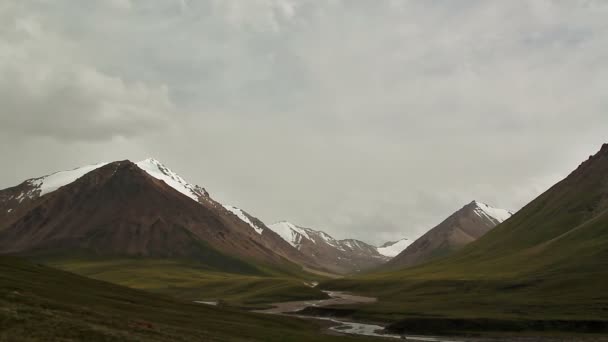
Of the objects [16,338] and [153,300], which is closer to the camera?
[16,338]

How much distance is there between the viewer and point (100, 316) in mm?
53875

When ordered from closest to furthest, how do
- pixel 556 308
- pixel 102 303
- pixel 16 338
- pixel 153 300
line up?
pixel 16 338, pixel 102 303, pixel 153 300, pixel 556 308

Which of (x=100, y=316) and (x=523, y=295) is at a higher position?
(x=523, y=295)

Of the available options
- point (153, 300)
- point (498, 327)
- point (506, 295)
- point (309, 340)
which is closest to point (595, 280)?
point (506, 295)

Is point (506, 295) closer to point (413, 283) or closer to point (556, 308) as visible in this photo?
point (556, 308)

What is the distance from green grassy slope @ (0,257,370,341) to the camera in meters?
42.6

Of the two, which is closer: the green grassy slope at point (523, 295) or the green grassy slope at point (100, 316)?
the green grassy slope at point (100, 316)

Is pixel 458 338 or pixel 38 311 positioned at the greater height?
pixel 38 311

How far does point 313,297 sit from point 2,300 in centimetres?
15416

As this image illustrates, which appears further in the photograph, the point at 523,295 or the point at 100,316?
the point at 523,295

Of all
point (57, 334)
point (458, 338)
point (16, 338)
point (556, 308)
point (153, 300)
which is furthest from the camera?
point (556, 308)

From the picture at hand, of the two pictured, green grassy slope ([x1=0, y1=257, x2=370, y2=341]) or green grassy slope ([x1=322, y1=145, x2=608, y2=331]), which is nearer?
green grassy slope ([x1=0, y1=257, x2=370, y2=341])

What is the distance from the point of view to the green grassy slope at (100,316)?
42.6m

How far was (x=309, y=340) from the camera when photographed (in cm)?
7462
